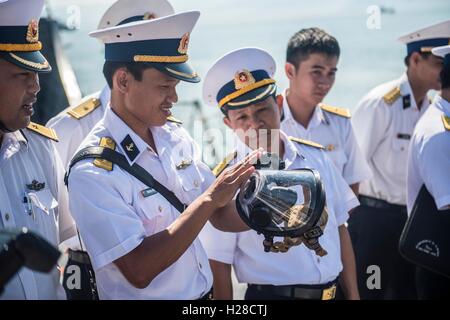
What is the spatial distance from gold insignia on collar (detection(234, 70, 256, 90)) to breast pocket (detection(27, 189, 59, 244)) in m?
1.00

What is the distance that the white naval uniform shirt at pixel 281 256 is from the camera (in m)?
3.07

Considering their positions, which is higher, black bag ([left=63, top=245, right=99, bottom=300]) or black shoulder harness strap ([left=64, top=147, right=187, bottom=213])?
black shoulder harness strap ([left=64, top=147, right=187, bottom=213])

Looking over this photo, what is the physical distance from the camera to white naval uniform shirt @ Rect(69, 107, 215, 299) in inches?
97.0

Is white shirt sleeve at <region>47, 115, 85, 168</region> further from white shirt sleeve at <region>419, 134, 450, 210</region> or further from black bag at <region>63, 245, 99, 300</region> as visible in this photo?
white shirt sleeve at <region>419, 134, 450, 210</region>

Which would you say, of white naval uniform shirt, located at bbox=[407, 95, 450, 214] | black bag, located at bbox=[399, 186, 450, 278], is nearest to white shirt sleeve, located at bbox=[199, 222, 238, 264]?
black bag, located at bbox=[399, 186, 450, 278]

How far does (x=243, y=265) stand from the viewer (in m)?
3.14

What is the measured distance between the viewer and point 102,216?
2.46m

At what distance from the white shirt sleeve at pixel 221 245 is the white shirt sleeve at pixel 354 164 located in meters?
1.32

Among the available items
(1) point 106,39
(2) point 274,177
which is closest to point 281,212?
(2) point 274,177

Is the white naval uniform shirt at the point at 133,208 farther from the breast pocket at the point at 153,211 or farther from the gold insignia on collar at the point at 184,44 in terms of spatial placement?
the gold insignia on collar at the point at 184,44

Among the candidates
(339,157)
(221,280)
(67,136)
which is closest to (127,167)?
(221,280)
